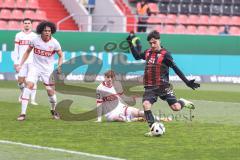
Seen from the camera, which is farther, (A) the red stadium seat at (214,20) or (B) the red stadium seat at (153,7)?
(A) the red stadium seat at (214,20)

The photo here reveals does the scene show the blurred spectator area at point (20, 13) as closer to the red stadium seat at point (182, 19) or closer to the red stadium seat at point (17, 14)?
the red stadium seat at point (17, 14)

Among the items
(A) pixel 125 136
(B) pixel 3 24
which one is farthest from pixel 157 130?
(B) pixel 3 24

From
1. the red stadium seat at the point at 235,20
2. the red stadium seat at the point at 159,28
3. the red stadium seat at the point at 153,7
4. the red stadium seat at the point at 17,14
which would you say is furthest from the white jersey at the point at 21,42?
the red stadium seat at the point at 235,20

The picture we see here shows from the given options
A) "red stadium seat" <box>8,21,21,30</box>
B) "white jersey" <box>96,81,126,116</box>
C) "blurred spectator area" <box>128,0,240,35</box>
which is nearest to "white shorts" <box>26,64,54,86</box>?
"white jersey" <box>96,81,126,116</box>

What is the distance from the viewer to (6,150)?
10.3 meters

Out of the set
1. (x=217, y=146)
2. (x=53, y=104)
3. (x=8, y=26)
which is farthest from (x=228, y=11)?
(x=217, y=146)

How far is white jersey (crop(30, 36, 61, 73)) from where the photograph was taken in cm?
1503

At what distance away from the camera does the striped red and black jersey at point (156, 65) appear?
12492 millimetres

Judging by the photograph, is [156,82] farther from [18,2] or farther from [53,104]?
[18,2]

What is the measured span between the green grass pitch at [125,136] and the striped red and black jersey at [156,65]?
0.94 m

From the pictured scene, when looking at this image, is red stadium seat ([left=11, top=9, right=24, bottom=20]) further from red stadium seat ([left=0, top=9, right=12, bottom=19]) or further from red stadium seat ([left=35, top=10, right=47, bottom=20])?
red stadium seat ([left=35, top=10, right=47, bottom=20])

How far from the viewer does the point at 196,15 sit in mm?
39969

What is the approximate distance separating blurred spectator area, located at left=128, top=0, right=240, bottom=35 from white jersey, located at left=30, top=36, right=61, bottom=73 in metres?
21.8

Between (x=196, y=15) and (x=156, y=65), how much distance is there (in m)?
27.9
